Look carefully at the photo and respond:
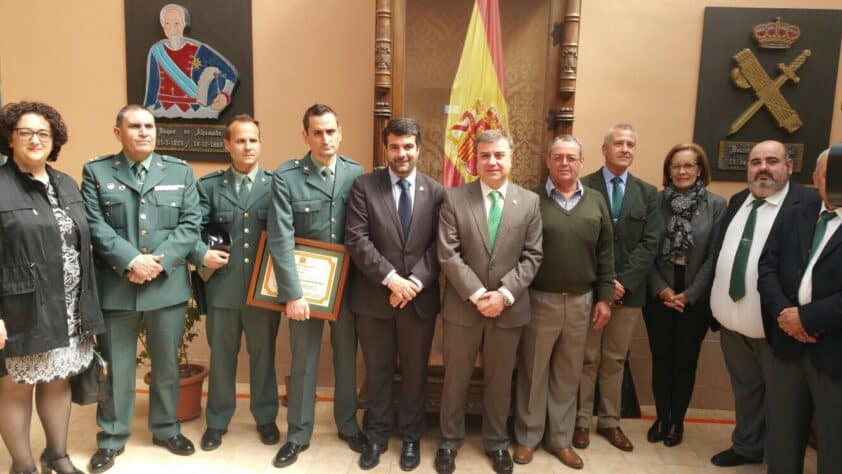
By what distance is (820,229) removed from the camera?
2.30m

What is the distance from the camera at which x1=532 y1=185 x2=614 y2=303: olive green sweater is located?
2.60 metres

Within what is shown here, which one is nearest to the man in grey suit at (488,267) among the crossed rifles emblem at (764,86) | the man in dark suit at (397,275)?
the man in dark suit at (397,275)

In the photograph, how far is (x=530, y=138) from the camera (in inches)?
124

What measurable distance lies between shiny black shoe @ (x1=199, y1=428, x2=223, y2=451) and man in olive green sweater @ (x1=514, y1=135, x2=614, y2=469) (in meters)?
1.50

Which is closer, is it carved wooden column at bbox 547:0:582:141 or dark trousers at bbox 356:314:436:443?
dark trousers at bbox 356:314:436:443

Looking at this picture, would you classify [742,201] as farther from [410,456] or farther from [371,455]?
[371,455]

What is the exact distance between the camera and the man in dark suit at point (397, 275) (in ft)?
8.31

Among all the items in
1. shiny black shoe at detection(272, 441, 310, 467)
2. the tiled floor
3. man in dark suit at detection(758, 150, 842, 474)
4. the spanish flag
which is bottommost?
the tiled floor

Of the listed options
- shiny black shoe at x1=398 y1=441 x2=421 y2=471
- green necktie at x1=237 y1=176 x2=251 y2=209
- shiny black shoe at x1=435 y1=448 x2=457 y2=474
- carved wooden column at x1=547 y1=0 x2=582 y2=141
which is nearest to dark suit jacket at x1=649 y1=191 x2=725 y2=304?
carved wooden column at x1=547 y1=0 x2=582 y2=141

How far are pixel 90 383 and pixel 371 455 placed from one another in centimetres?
130

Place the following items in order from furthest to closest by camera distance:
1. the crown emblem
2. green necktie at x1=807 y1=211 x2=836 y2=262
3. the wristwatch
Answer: the crown emblem → the wristwatch → green necktie at x1=807 y1=211 x2=836 y2=262

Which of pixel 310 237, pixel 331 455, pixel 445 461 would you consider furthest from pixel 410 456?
pixel 310 237

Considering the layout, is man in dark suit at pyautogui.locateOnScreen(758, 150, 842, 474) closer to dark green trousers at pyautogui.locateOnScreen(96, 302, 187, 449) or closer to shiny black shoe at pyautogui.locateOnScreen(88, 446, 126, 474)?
dark green trousers at pyautogui.locateOnScreen(96, 302, 187, 449)

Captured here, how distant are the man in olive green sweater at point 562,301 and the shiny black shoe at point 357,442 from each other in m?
0.76
